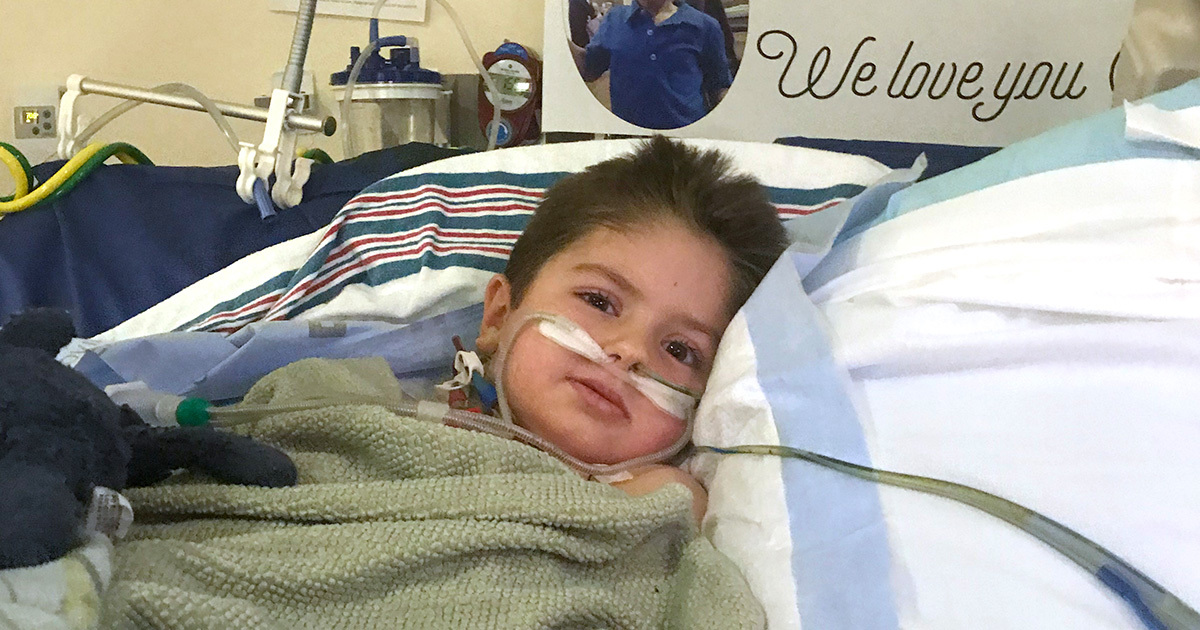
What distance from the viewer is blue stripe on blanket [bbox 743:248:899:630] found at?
608 millimetres

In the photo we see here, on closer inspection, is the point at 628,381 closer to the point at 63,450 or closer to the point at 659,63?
the point at 63,450

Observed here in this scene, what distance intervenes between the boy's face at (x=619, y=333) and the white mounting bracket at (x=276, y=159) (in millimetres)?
505

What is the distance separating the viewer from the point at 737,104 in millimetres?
1749

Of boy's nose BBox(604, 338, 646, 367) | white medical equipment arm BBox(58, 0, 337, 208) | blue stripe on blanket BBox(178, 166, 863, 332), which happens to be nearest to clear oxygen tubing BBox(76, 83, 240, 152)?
white medical equipment arm BBox(58, 0, 337, 208)

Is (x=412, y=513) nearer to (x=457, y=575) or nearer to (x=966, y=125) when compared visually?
(x=457, y=575)

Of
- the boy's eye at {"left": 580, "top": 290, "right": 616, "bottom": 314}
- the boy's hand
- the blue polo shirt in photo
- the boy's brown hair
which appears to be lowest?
the boy's hand

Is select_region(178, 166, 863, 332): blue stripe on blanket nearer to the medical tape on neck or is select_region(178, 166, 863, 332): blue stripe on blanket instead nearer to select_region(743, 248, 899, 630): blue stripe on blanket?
the medical tape on neck

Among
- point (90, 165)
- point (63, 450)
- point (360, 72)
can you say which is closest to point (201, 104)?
point (90, 165)

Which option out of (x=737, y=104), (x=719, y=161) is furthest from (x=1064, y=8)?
(x=719, y=161)

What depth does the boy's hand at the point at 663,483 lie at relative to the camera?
2.69 ft

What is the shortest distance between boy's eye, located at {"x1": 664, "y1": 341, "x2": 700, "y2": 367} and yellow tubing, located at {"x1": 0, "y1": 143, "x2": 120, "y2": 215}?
977mm

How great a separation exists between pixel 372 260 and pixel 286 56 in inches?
36.6

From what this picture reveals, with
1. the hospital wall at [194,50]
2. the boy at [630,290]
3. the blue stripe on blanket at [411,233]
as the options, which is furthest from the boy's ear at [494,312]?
the hospital wall at [194,50]

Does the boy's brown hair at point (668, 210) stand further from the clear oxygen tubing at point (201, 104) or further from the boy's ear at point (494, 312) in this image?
the clear oxygen tubing at point (201, 104)
